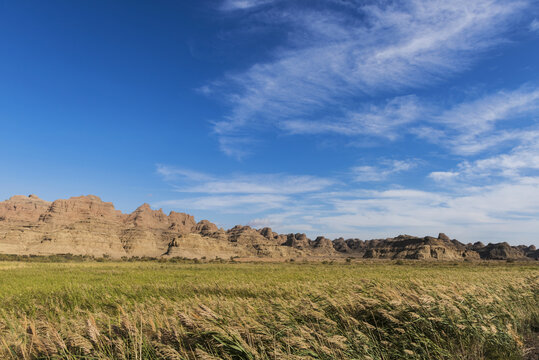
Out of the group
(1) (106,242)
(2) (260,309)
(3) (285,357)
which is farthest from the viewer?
(1) (106,242)

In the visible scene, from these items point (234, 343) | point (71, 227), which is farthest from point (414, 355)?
point (71, 227)

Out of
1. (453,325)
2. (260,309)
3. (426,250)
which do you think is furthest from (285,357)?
(426,250)

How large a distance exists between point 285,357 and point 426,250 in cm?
20145

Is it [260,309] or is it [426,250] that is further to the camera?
[426,250]

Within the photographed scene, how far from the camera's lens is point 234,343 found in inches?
240

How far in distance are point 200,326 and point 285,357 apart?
85.0 inches

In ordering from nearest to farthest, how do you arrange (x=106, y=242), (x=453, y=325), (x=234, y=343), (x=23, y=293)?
(x=234, y=343), (x=453, y=325), (x=23, y=293), (x=106, y=242)

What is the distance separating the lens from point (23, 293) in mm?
20672

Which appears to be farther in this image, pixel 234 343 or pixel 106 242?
pixel 106 242

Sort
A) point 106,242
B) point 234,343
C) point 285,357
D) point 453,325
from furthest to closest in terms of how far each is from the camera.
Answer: point 106,242 → point 453,325 → point 234,343 → point 285,357

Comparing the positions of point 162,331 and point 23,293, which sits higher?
point 162,331

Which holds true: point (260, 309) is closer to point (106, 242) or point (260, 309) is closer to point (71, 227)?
point (106, 242)

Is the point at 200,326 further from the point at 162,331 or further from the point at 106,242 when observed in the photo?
the point at 106,242

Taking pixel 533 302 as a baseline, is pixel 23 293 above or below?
below
